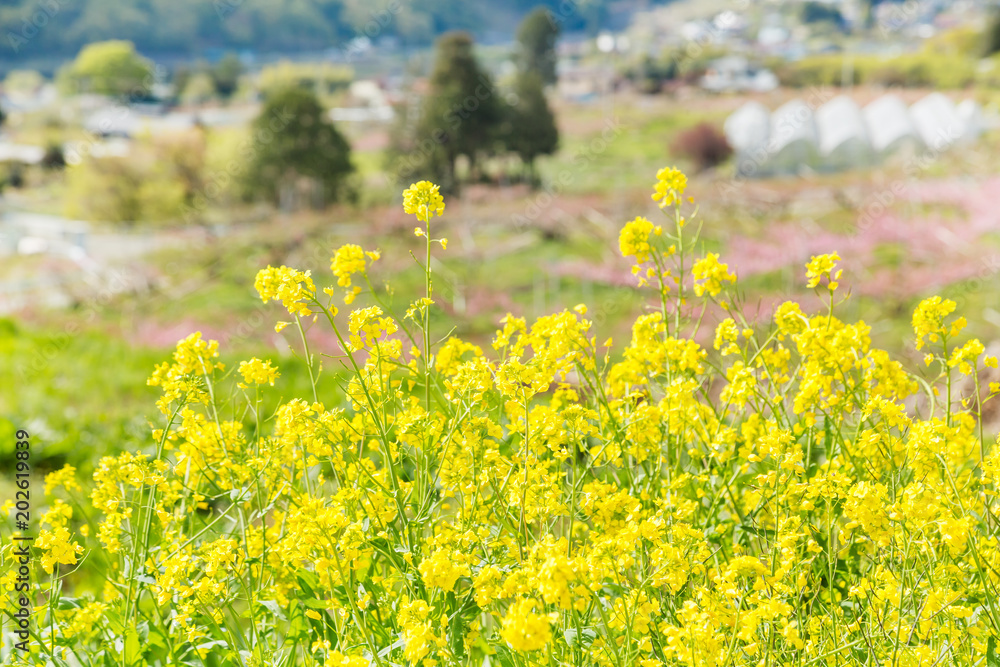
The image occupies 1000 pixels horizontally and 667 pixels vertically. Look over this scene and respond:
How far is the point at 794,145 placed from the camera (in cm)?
1593

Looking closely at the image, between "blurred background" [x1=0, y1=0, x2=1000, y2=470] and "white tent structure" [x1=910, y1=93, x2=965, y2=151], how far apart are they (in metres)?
0.09

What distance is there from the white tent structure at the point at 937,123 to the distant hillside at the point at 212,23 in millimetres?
8024

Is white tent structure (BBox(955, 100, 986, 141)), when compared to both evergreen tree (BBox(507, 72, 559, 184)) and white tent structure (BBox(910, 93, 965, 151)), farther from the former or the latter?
evergreen tree (BBox(507, 72, 559, 184))

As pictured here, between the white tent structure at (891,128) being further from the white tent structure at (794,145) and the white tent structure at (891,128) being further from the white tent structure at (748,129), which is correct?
the white tent structure at (748,129)

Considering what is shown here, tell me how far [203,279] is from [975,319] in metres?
8.43

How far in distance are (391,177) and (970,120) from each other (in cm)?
1350

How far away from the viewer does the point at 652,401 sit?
181 centimetres

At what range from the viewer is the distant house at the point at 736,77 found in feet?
73.0

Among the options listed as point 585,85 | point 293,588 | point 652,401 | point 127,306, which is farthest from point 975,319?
point 585,85

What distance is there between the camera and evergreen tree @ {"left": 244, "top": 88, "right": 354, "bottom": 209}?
430 inches

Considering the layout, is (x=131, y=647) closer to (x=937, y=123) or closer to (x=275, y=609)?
(x=275, y=609)

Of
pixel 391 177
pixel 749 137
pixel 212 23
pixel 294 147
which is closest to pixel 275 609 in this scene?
pixel 294 147

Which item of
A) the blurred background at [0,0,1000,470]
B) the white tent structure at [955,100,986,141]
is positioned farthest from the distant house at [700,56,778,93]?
the white tent structure at [955,100,986,141]

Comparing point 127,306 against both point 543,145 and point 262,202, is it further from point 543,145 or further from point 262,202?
point 543,145
